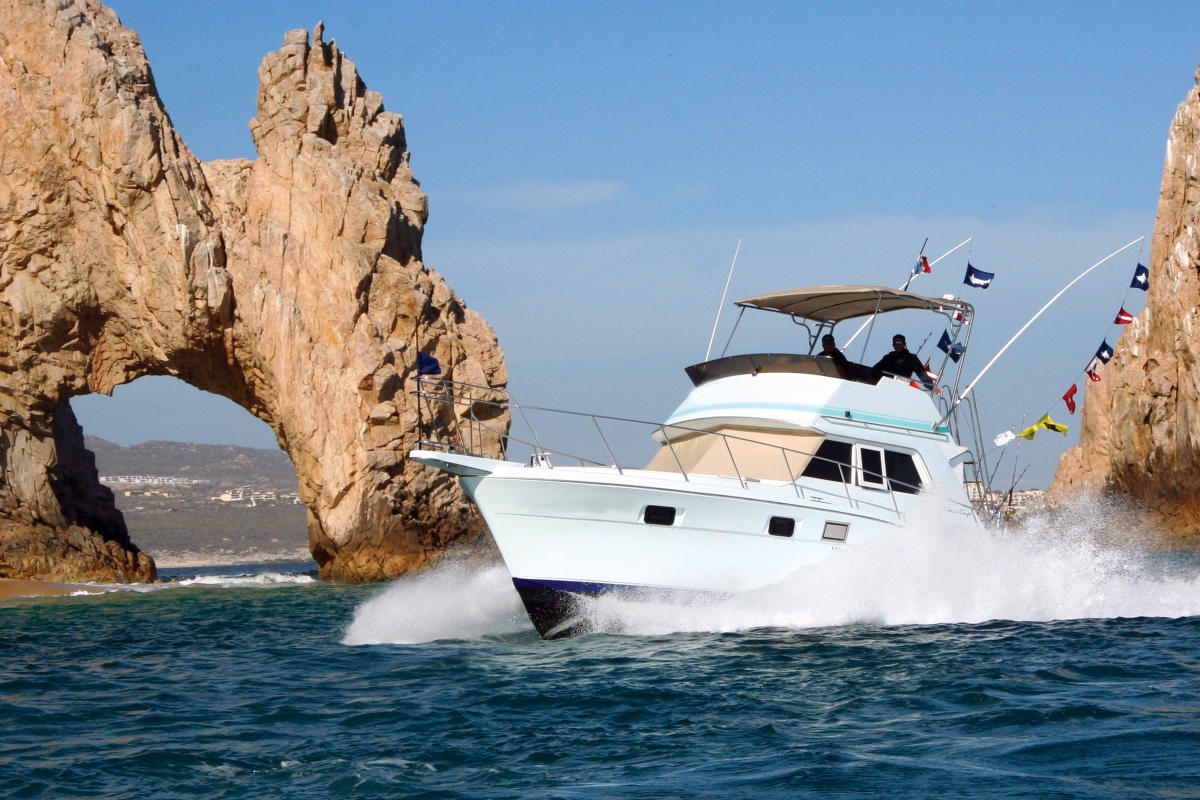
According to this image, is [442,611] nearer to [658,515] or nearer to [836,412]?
[658,515]

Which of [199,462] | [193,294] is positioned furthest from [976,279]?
[199,462]

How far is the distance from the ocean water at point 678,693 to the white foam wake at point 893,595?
0.04 metres

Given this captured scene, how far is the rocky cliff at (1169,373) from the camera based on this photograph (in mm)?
44531

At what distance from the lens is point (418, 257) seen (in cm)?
3716

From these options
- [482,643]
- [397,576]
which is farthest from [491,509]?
[397,576]

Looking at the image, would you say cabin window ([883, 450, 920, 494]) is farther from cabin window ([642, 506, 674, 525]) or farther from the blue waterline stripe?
cabin window ([642, 506, 674, 525])

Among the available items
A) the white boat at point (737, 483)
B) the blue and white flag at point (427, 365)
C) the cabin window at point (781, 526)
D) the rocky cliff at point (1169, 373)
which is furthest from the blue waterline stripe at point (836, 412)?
the rocky cliff at point (1169, 373)

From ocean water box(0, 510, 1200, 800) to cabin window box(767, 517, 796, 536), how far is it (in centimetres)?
63

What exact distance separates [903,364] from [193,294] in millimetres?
20752

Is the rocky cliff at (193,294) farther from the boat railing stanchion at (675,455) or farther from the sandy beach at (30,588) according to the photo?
the boat railing stanchion at (675,455)

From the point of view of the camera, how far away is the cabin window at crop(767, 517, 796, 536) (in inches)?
574

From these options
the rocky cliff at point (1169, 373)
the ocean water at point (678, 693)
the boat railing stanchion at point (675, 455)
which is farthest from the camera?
the rocky cliff at point (1169, 373)

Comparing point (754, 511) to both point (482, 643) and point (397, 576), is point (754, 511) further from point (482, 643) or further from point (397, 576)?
point (397, 576)

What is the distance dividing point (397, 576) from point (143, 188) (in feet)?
39.9
